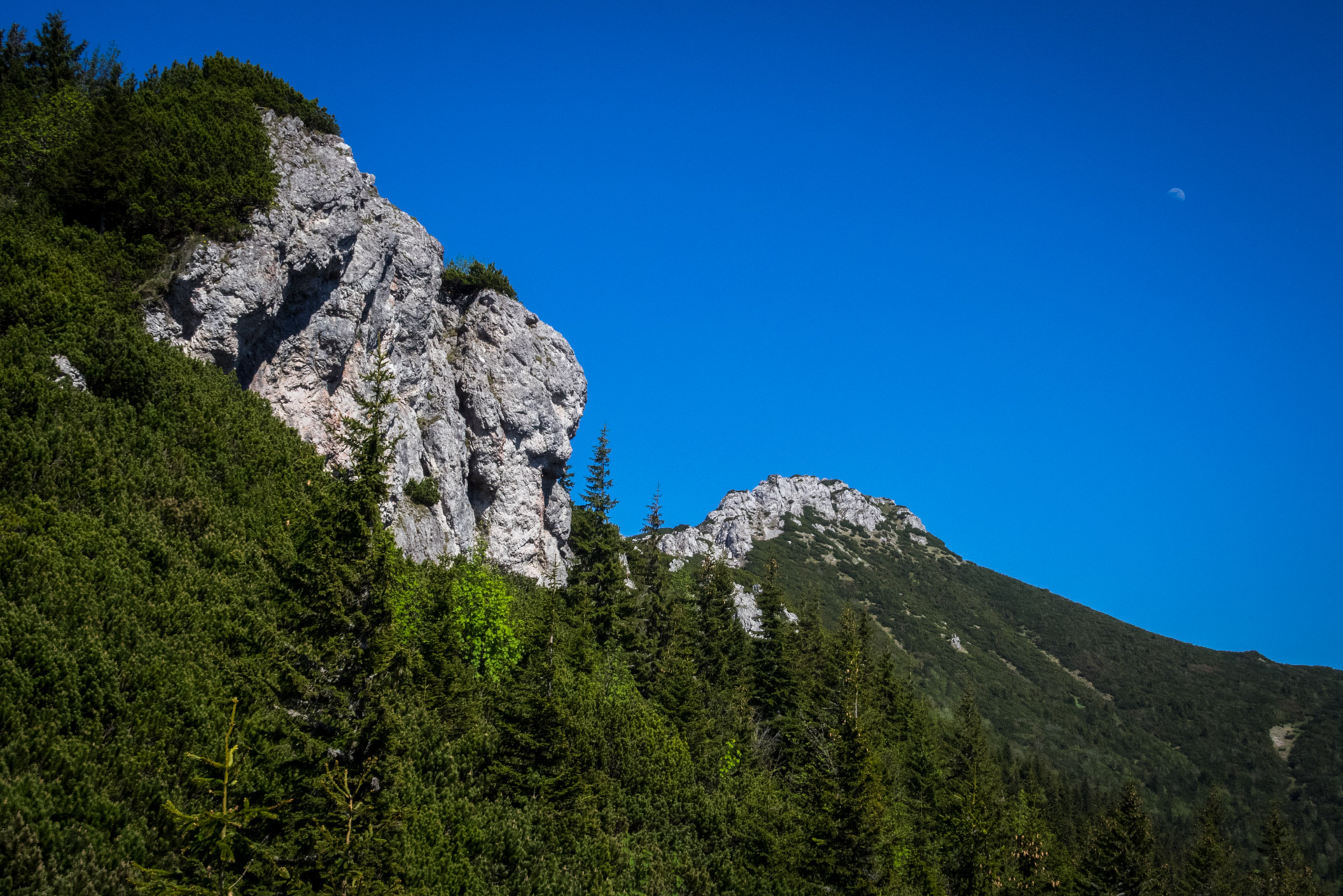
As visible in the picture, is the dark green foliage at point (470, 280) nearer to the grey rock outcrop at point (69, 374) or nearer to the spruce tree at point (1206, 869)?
the grey rock outcrop at point (69, 374)

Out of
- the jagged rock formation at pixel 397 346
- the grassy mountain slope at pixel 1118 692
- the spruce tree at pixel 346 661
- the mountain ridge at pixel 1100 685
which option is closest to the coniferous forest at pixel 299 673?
the spruce tree at pixel 346 661

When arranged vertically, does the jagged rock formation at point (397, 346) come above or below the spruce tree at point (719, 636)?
above

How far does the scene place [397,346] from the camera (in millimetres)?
48812

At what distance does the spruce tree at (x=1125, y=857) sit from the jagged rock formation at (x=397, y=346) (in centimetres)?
4144

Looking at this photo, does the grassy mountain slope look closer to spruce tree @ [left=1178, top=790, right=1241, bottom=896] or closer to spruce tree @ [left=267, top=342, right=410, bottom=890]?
spruce tree @ [left=1178, top=790, right=1241, bottom=896]

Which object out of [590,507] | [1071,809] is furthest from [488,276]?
[1071,809]

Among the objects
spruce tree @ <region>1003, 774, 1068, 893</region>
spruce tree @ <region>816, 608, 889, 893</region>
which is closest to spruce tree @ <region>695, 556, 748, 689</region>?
spruce tree @ <region>816, 608, 889, 893</region>

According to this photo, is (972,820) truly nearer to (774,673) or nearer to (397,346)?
(774,673)

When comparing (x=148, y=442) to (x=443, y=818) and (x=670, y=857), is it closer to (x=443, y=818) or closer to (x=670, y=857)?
(x=443, y=818)

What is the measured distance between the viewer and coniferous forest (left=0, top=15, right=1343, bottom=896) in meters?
13.6

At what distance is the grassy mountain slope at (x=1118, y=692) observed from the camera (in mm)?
131625

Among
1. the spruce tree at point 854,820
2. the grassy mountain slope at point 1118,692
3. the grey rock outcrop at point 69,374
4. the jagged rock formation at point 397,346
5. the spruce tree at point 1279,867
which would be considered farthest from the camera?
the grassy mountain slope at point 1118,692

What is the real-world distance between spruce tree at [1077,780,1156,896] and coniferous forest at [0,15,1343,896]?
0.18 m

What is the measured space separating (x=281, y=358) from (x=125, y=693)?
2824cm
